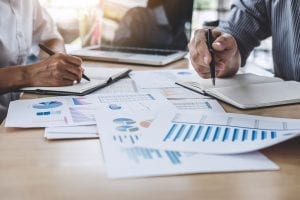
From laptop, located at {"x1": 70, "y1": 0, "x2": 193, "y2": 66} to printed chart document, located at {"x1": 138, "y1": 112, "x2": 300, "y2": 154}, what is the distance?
79 centimetres

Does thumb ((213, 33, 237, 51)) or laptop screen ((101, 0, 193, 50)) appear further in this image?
laptop screen ((101, 0, 193, 50))

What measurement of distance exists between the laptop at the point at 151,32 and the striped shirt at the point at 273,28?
243 millimetres

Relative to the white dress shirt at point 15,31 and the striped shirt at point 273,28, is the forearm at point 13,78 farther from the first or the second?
the striped shirt at point 273,28

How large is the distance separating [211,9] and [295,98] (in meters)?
2.79

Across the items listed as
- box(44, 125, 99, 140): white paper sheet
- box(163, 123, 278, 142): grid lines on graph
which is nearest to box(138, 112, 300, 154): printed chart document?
box(163, 123, 278, 142): grid lines on graph

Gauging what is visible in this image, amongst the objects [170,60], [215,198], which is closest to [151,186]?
[215,198]

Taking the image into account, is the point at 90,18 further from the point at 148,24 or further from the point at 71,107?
the point at 71,107

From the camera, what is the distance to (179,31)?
164 centimetres

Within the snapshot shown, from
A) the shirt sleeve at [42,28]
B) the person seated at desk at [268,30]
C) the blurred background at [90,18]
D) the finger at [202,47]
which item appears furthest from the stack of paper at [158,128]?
the shirt sleeve at [42,28]

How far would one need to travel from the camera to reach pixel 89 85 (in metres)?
1.03

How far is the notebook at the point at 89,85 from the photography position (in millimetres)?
984

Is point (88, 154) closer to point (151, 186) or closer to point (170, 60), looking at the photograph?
point (151, 186)

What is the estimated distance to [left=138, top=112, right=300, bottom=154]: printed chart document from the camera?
645 millimetres

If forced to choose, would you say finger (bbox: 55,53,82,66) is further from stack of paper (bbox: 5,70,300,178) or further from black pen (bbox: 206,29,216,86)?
black pen (bbox: 206,29,216,86)
